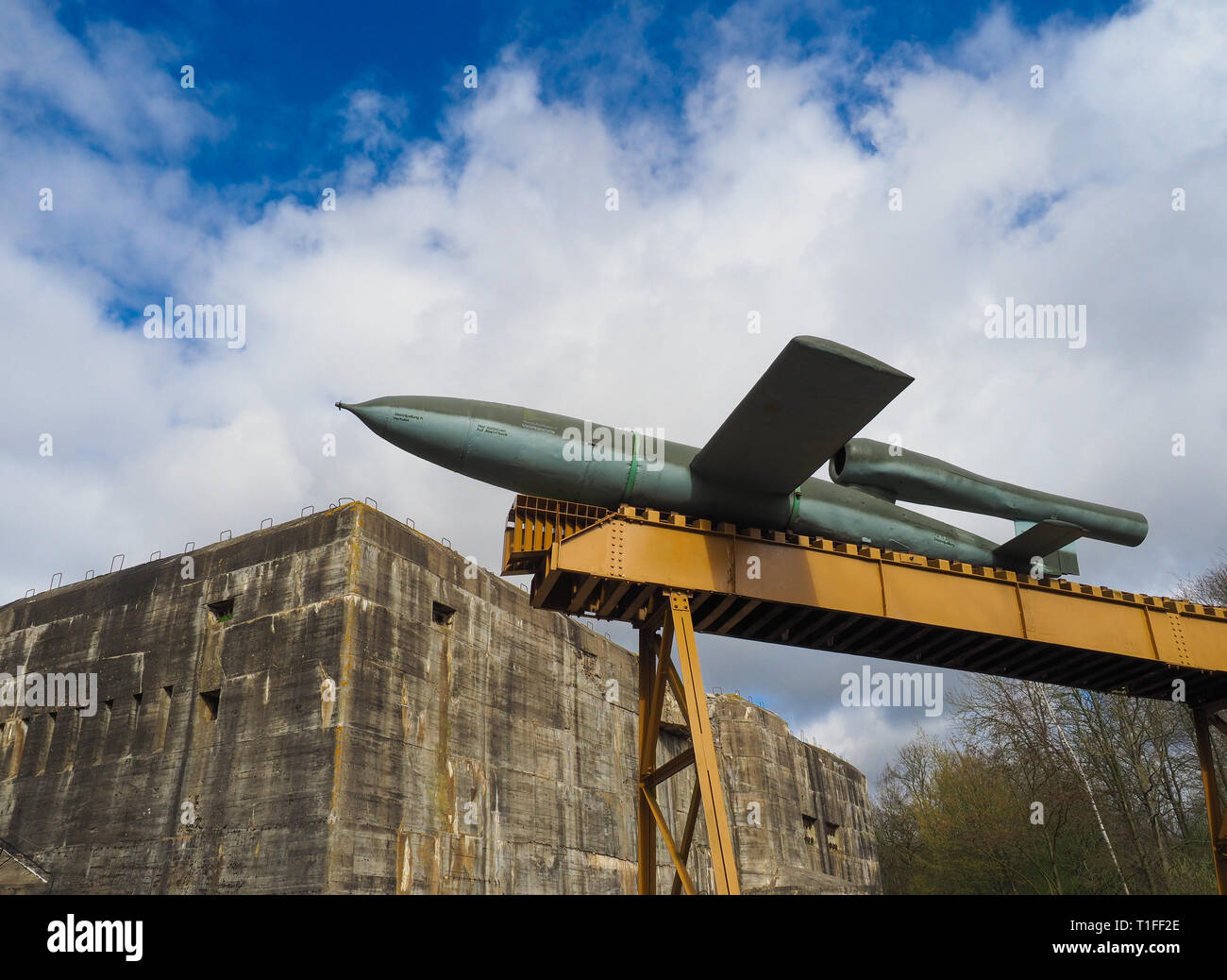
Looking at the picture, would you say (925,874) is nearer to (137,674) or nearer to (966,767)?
(966,767)

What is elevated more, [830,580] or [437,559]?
[437,559]

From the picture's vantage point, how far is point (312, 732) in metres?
22.8

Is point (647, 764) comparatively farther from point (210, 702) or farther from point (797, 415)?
point (210, 702)

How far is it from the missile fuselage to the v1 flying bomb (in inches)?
0.7

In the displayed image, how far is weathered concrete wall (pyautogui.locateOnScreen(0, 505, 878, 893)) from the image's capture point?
22547 millimetres

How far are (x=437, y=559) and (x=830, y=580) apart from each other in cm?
1765

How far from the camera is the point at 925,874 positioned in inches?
1854

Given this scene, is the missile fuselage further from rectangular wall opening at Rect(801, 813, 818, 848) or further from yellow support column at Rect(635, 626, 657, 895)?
rectangular wall opening at Rect(801, 813, 818, 848)

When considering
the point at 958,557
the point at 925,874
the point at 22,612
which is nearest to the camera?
the point at 958,557

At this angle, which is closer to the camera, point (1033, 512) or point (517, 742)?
point (1033, 512)
